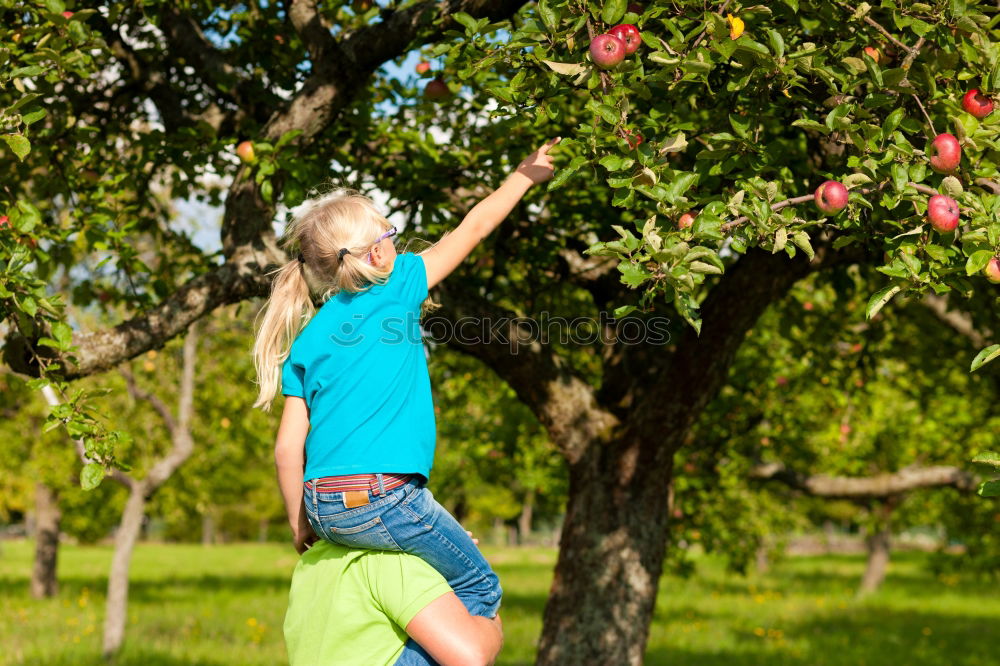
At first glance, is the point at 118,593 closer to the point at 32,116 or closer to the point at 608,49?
the point at 32,116

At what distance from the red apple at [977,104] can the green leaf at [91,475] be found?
318cm

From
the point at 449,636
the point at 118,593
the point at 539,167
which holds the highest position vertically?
the point at 539,167

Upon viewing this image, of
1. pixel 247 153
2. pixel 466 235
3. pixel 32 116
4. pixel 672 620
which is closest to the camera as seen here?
pixel 466 235

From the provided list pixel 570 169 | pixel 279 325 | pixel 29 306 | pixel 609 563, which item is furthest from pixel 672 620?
pixel 570 169

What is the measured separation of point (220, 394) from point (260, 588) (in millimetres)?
7413

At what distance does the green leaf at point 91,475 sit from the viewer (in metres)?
3.15

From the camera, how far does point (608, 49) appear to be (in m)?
2.68

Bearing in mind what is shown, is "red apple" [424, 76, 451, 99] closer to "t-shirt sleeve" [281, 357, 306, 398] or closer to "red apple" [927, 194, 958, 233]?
"t-shirt sleeve" [281, 357, 306, 398]

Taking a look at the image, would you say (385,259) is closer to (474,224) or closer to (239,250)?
(474,224)

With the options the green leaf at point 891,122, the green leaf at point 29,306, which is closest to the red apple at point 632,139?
the green leaf at point 891,122

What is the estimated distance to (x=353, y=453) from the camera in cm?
256

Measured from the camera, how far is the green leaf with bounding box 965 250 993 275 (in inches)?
98.5

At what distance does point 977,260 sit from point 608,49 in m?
1.23

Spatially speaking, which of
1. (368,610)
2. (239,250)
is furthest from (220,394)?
(368,610)
